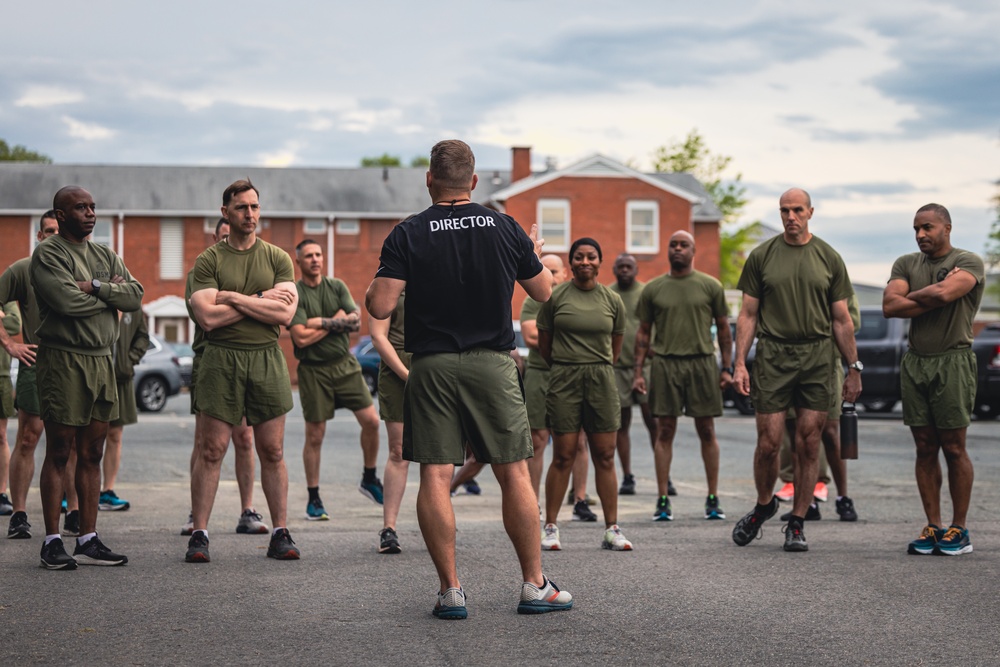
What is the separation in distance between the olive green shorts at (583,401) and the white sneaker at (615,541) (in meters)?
0.68

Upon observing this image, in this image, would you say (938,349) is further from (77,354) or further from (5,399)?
(5,399)

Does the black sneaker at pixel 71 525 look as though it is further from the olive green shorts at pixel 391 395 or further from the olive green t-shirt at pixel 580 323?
the olive green t-shirt at pixel 580 323

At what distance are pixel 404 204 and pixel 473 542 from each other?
149 ft

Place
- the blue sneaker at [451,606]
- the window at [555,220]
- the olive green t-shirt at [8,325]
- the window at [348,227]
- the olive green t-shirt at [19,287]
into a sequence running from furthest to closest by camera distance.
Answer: the window at [348,227] → the window at [555,220] → the olive green t-shirt at [8,325] → the olive green t-shirt at [19,287] → the blue sneaker at [451,606]

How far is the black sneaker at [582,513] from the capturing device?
32.1ft

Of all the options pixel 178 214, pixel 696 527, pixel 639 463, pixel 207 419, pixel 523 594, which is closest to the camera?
pixel 523 594

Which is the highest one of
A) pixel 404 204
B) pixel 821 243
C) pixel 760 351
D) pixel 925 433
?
pixel 404 204

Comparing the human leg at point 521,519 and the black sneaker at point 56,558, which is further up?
the human leg at point 521,519

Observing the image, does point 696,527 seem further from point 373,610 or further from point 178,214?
point 178,214

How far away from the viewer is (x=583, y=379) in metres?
8.48

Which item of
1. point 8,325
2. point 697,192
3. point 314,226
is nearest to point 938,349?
point 8,325

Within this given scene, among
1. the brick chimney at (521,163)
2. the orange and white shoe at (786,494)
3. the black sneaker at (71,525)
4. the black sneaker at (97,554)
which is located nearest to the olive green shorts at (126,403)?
the black sneaker at (71,525)

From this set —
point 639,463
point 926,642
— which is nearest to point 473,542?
point 926,642

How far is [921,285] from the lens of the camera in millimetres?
8188
